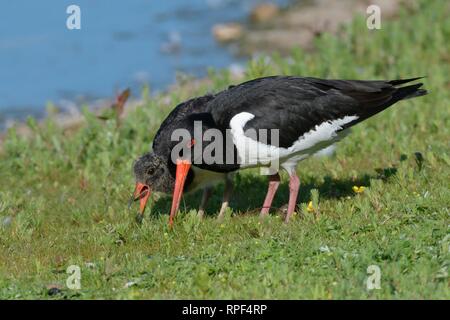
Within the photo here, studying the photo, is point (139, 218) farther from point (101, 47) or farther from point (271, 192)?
point (101, 47)

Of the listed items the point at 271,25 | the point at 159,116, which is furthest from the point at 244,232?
the point at 271,25

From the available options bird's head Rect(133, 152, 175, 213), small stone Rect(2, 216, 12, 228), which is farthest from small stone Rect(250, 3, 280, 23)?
small stone Rect(2, 216, 12, 228)

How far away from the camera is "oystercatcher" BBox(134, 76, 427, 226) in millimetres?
7961

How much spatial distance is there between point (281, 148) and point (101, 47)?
10064 mm

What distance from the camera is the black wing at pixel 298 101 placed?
799 cm

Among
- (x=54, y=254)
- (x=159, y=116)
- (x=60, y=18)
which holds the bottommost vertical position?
(x=54, y=254)

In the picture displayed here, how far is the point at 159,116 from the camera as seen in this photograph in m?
11.2

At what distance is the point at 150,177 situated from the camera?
8.52m

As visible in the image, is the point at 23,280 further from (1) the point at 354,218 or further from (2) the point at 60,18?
(2) the point at 60,18

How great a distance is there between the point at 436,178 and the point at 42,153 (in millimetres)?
4899

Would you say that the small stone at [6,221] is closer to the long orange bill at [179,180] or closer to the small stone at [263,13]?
the long orange bill at [179,180]

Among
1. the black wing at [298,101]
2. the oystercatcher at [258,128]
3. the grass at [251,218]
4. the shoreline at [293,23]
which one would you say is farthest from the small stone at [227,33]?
the black wing at [298,101]

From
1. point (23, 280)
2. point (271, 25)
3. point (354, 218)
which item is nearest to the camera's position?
point (23, 280)

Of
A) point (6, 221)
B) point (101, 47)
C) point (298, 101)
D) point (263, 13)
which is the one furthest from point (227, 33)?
point (6, 221)
